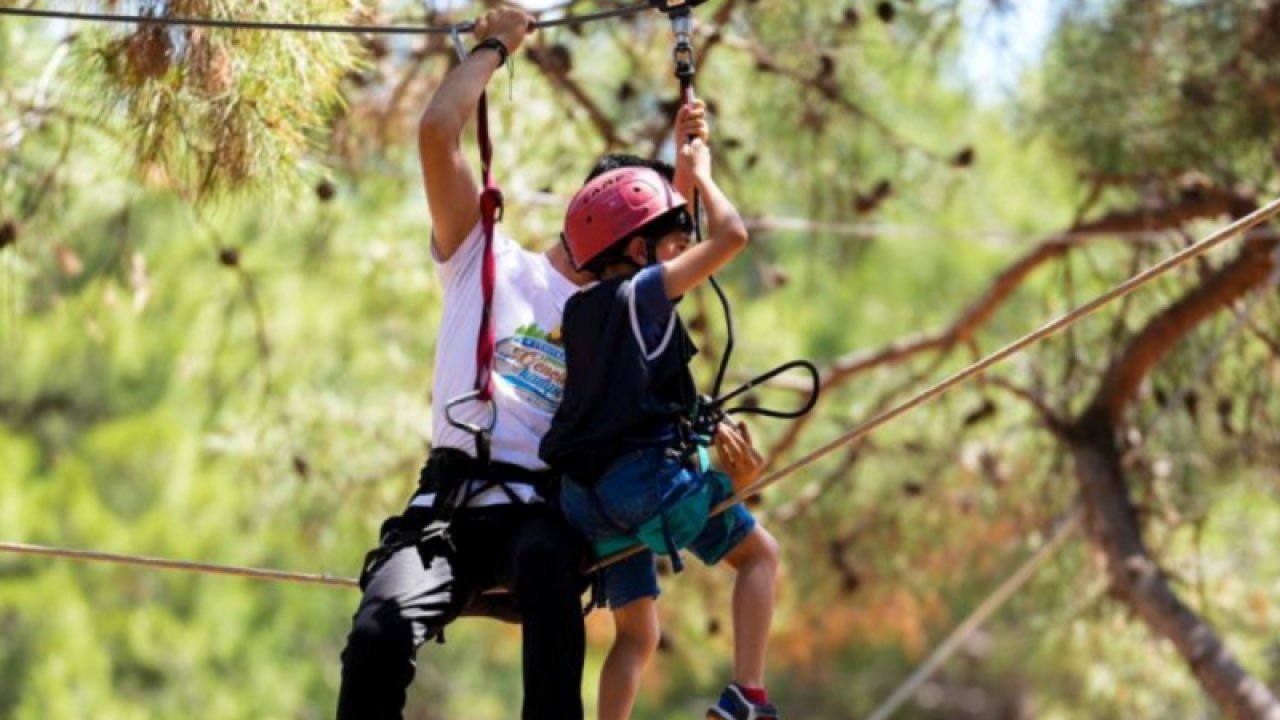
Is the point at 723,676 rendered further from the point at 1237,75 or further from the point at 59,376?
the point at 1237,75

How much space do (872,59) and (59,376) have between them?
6518mm

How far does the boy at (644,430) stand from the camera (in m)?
3.08

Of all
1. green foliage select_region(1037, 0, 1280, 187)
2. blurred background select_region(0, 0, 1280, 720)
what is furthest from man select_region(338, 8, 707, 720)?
green foliage select_region(1037, 0, 1280, 187)

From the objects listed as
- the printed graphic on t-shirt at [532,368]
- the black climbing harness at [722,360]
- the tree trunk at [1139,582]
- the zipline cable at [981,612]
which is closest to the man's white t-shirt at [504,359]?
the printed graphic on t-shirt at [532,368]

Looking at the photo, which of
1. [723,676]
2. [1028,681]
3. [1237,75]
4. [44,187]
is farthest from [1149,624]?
[1028,681]

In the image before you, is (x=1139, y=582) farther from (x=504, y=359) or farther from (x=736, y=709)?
(x=504, y=359)

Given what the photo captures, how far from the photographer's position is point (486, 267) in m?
3.28

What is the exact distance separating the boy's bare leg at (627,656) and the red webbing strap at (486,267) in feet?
1.32

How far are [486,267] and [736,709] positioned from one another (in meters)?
0.73

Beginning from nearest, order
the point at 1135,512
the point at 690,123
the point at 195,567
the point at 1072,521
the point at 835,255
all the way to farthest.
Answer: the point at 690,123, the point at 195,567, the point at 1135,512, the point at 1072,521, the point at 835,255

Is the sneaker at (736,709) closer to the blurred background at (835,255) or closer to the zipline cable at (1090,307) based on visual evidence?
the zipline cable at (1090,307)

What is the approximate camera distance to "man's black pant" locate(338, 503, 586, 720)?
9.84ft

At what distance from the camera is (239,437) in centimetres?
752

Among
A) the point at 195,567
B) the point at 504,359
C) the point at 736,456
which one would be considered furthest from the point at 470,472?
the point at 195,567
